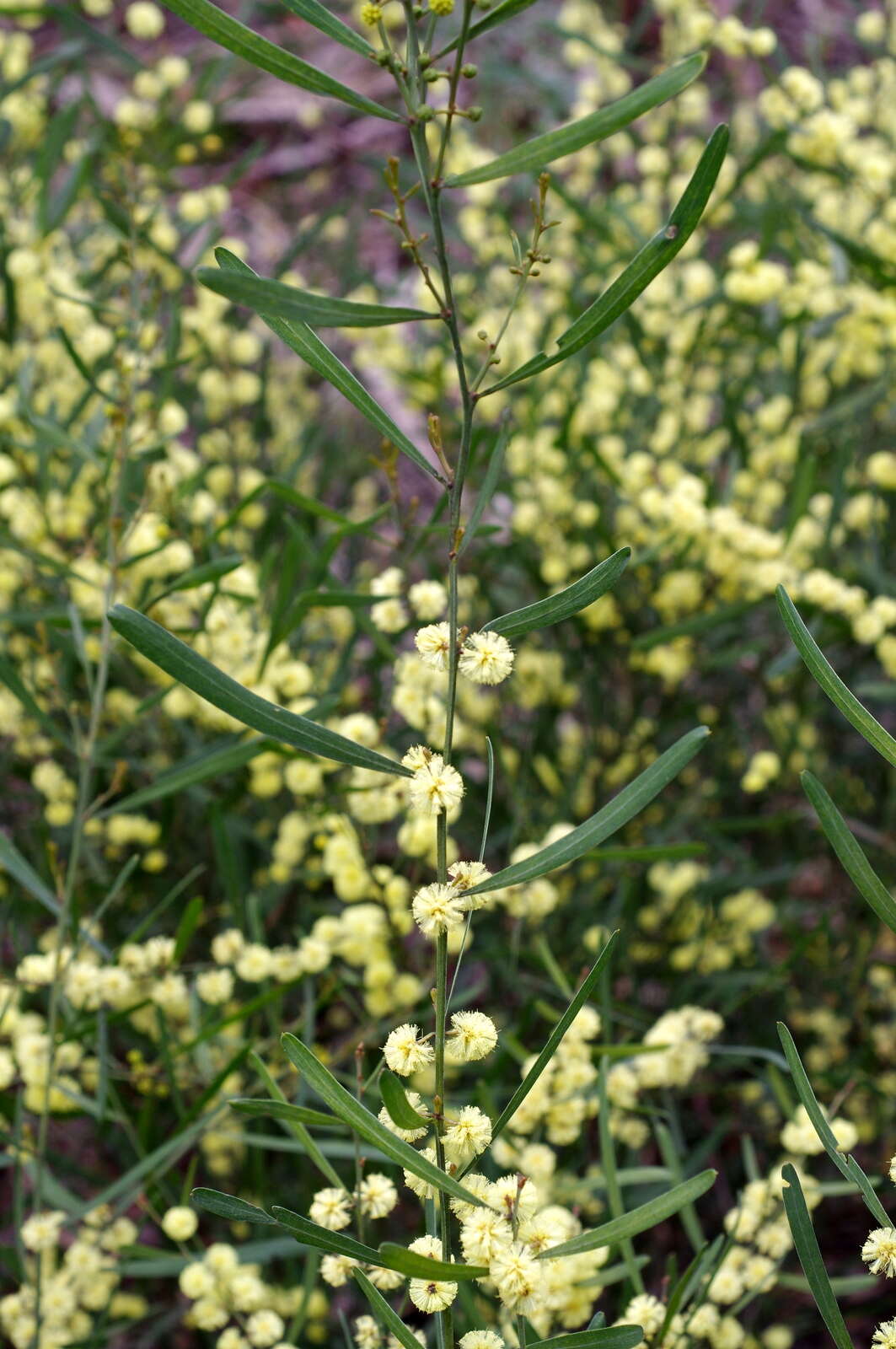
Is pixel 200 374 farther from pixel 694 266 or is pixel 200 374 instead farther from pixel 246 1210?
pixel 246 1210

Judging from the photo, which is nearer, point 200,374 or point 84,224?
point 200,374

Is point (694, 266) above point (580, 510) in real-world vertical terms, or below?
above

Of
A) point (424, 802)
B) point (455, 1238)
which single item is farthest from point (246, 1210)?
point (455, 1238)

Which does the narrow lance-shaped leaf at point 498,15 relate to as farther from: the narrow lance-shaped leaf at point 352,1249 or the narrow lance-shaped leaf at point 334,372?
the narrow lance-shaped leaf at point 352,1249

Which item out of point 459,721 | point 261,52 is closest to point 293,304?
point 261,52

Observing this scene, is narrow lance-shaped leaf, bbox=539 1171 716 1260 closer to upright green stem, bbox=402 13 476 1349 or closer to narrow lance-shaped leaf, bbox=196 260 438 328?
upright green stem, bbox=402 13 476 1349

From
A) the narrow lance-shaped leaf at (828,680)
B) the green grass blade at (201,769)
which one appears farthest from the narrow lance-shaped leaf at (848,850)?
the green grass blade at (201,769)

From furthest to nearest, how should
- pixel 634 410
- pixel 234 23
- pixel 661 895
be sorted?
pixel 634 410 < pixel 661 895 < pixel 234 23
